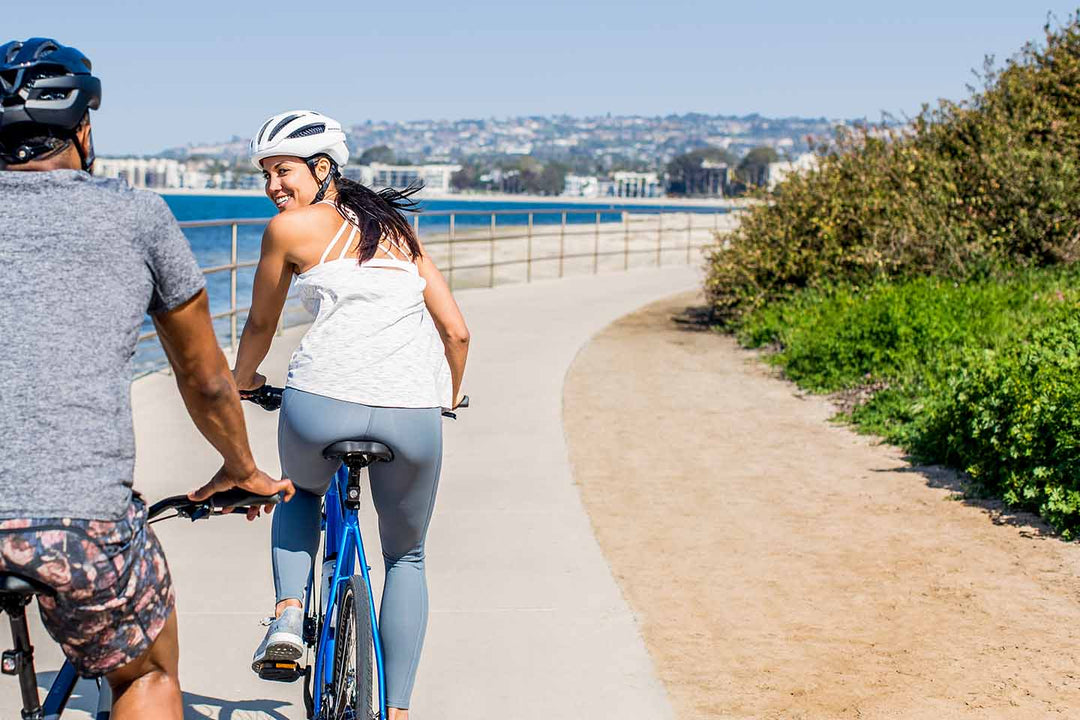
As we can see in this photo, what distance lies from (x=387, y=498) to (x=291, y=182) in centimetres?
91

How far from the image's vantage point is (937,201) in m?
13.4

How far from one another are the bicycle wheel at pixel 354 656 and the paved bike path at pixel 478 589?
34.2 inches

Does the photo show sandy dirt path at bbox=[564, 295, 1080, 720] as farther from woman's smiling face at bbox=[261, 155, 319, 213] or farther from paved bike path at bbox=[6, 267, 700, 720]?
woman's smiling face at bbox=[261, 155, 319, 213]

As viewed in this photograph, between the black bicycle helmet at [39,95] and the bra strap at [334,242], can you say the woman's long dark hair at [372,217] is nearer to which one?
the bra strap at [334,242]

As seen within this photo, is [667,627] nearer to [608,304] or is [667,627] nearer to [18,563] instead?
[18,563]

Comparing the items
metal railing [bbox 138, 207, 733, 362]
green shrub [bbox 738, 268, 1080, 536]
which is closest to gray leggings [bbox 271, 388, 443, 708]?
green shrub [bbox 738, 268, 1080, 536]

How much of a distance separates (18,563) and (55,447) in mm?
196

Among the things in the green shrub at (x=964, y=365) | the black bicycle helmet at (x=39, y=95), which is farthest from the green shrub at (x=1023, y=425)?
the black bicycle helmet at (x=39, y=95)

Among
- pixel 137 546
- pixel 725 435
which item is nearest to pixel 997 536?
pixel 725 435

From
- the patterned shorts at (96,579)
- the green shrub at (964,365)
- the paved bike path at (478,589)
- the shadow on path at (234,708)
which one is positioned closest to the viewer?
the patterned shorts at (96,579)

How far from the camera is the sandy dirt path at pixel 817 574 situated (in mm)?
4395

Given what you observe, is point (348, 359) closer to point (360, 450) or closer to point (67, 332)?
point (360, 450)

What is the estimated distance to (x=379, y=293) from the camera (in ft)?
10.6

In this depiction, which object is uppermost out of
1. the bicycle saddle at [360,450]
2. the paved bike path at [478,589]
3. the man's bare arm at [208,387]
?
the man's bare arm at [208,387]
